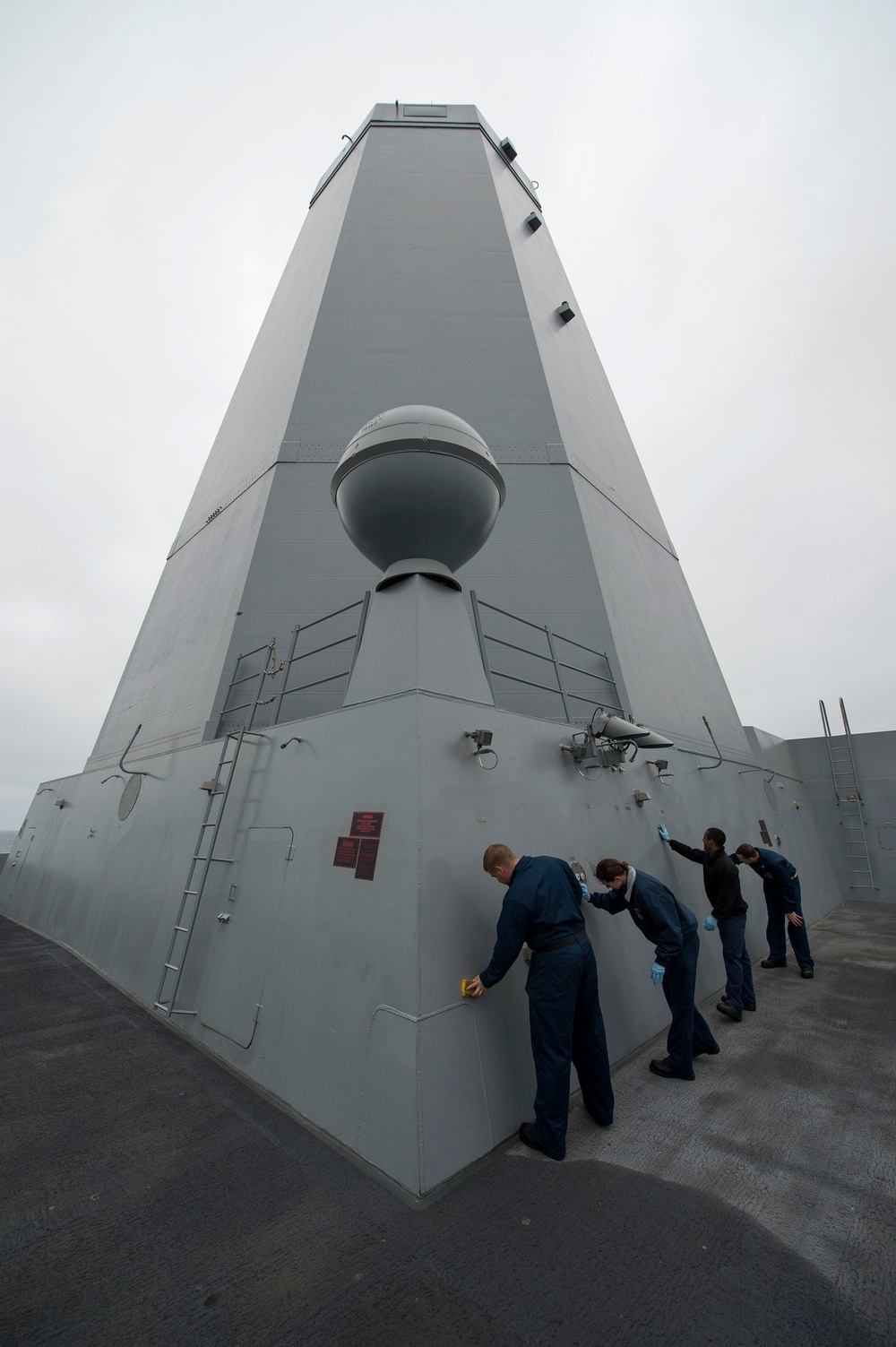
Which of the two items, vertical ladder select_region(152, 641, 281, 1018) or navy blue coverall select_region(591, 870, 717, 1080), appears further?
vertical ladder select_region(152, 641, 281, 1018)

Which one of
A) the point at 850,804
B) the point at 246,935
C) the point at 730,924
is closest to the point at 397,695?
the point at 246,935

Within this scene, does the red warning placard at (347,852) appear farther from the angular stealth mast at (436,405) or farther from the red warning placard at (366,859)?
the angular stealth mast at (436,405)

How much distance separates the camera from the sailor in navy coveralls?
7.52 ft

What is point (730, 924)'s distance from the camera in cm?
399

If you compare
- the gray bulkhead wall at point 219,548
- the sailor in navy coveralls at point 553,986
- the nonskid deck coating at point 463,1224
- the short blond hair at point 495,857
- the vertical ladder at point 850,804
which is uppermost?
the gray bulkhead wall at point 219,548

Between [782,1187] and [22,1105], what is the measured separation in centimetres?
345

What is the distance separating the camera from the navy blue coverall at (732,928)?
393 cm

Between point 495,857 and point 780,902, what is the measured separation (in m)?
3.95

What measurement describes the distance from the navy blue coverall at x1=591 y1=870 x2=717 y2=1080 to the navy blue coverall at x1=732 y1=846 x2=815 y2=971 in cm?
189

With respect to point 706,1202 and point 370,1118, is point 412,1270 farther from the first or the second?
point 706,1202

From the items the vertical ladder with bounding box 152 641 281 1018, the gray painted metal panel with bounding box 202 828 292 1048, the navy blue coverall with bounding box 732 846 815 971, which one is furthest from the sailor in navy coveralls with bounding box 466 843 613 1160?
the navy blue coverall with bounding box 732 846 815 971

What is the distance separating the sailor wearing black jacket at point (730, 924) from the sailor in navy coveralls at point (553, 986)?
5.88 ft

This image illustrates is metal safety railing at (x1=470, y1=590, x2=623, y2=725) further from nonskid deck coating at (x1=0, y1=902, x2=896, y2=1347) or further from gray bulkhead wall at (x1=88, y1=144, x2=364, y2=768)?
A: nonskid deck coating at (x1=0, y1=902, x2=896, y2=1347)

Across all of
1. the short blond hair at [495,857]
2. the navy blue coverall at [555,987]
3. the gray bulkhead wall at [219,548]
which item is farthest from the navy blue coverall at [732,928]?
the gray bulkhead wall at [219,548]
